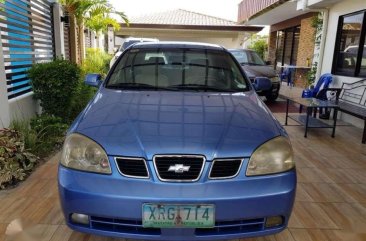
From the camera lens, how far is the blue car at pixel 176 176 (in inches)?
71.6

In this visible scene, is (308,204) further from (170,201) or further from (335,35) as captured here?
(335,35)

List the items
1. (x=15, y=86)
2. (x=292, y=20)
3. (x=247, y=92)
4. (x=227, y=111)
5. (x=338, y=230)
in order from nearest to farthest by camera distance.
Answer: (x=227, y=111) < (x=338, y=230) < (x=247, y=92) < (x=15, y=86) < (x=292, y=20)

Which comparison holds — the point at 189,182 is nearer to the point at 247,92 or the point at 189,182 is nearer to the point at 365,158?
the point at 247,92

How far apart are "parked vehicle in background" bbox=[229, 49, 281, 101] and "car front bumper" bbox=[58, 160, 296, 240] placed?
626 cm

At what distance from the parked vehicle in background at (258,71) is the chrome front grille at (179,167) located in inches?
250

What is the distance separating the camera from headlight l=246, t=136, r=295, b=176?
1.97m

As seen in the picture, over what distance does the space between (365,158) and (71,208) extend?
13.3ft

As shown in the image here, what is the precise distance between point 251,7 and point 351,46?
23.1 ft

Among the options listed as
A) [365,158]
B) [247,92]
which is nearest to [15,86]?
[247,92]

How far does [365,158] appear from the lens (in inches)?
177

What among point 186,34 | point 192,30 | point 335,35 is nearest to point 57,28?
point 335,35

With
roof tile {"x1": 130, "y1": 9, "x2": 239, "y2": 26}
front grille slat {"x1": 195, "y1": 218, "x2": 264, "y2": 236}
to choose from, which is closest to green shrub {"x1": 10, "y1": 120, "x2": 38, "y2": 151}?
front grille slat {"x1": 195, "y1": 218, "x2": 264, "y2": 236}

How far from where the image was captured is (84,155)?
2.02 metres

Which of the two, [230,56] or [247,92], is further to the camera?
[230,56]
